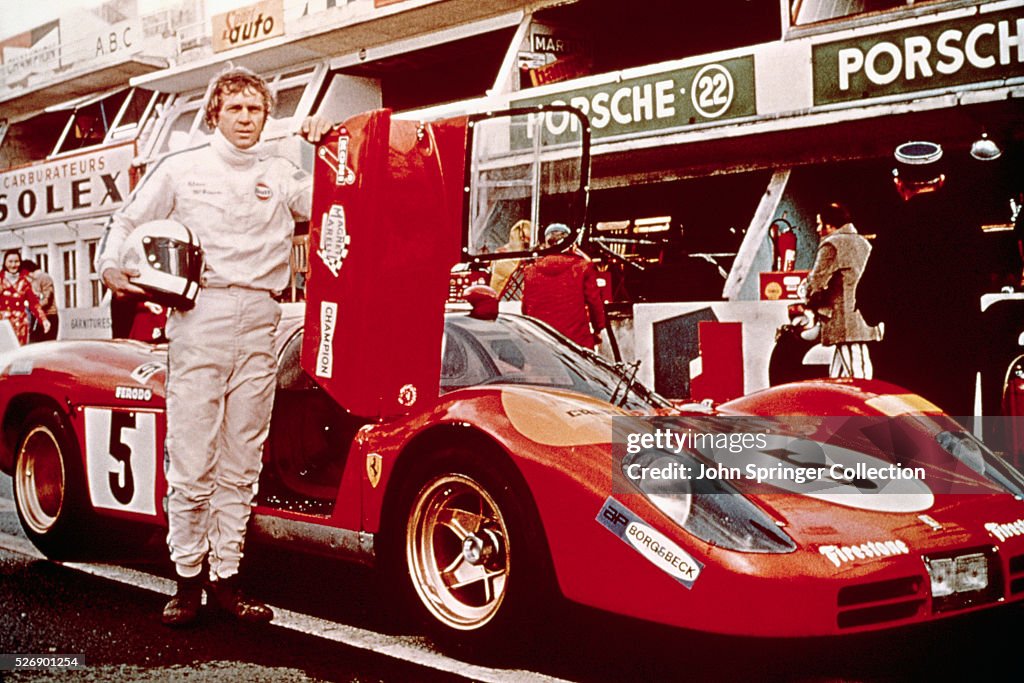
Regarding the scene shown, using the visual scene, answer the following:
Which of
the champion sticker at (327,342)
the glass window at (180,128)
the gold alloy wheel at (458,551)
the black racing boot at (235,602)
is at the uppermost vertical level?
the glass window at (180,128)

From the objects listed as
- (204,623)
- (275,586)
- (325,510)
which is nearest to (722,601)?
(325,510)

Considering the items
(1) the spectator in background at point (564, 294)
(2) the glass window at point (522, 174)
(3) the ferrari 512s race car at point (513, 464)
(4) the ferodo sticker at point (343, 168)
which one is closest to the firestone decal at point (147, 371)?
(3) the ferrari 512s race car at point (513, 464)

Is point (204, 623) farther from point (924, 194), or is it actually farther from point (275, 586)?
point (924, 194)

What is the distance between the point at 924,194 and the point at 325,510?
302 inches

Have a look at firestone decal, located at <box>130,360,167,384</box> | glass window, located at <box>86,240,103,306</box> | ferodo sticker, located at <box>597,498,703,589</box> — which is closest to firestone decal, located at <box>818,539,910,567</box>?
ferodo sticker, located at <box>597,498,703,589</box>

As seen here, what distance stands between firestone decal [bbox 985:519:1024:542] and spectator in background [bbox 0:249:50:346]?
11959 millimetres

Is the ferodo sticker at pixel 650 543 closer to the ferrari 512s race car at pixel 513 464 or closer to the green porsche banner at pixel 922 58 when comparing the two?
the ferrari 512s race car at pixel 513 464

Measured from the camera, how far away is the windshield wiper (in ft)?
12.2

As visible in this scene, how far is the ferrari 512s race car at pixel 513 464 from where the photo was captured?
2824mm

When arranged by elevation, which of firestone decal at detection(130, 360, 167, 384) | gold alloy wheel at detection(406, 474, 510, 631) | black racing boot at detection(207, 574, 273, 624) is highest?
firestone decal at detection(130, 360, 167, 384)

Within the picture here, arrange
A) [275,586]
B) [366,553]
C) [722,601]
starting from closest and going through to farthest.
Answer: [722,601] < [366,553] < [275,586]

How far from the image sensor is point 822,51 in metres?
10.8

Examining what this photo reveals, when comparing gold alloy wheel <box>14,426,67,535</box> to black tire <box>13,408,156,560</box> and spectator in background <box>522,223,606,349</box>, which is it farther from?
spectator in background <box>522,223,606,349</box>

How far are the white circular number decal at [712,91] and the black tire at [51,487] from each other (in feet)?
27.5
